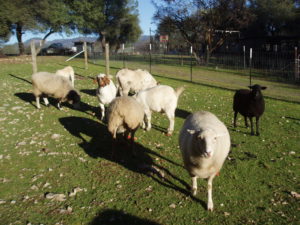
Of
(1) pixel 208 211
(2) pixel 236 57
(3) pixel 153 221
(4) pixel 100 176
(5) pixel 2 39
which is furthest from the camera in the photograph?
(5) pixel 2 39

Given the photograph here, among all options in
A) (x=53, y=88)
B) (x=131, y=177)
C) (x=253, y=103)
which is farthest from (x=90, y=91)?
(x=131, y=177)

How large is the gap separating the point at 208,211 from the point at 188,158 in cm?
94

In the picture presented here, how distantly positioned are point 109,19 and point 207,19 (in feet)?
80.8

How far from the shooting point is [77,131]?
25.3ft

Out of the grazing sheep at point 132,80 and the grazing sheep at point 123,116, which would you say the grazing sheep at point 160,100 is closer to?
the grazing sheep at point 123,116

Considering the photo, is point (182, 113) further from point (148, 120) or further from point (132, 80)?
point (132, 80)

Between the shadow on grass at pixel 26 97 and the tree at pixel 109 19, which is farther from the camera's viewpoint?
the tree at pixel 109 19

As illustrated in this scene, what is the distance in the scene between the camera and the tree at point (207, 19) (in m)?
31.5

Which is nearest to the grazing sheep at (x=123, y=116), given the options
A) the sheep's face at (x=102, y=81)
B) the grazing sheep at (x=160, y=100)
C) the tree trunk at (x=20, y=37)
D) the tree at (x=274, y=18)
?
the grazing sheep at (x=160, y=100)

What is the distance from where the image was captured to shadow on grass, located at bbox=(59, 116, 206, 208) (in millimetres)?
5236

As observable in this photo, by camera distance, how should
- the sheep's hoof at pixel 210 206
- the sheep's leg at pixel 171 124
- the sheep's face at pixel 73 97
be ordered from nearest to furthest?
the sheep's hoof at pixel 210 206
the sheep's leg at pixel 171 124
the sheep's face at pixel 73 97

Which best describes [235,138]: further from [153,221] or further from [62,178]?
[62,178]

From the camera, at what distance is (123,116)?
19.7 ft

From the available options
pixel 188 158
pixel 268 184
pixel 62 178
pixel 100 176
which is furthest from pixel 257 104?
pixel 62 178
